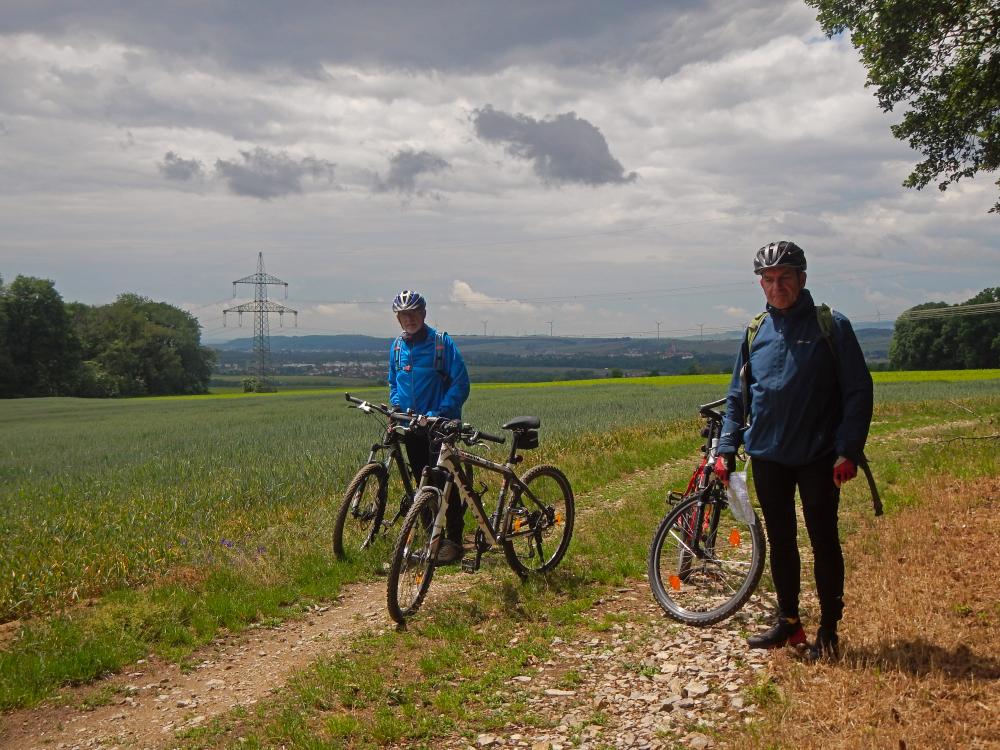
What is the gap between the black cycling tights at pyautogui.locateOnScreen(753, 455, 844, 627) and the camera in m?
4.53

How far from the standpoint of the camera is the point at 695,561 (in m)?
5.91

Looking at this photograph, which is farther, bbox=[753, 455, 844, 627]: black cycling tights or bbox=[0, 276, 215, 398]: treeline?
bbox=[0, 276, 215, 398]: treeline

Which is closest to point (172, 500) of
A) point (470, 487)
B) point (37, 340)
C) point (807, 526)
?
point (470, 487)

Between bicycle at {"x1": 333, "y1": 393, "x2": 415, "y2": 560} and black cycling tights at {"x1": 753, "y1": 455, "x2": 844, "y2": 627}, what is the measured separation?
12.5 feet

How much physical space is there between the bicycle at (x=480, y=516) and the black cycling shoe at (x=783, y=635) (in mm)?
2496

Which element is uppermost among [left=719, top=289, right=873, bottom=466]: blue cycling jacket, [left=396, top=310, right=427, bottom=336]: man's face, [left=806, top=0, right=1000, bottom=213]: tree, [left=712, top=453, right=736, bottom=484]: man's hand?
[left=806, top=0, right=1000, bottom=213]: tree

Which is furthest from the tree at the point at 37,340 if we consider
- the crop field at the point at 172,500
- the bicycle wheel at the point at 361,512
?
the bicycle wheel at the point at 361,512

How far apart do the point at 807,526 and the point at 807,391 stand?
84 cm

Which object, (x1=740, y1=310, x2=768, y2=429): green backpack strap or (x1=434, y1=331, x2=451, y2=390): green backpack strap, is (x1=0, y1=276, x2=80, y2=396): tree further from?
(x1=740, y1=310, x2=768, y2=429): green backpack strap

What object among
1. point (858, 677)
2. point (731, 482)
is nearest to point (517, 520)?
point (731, 482)

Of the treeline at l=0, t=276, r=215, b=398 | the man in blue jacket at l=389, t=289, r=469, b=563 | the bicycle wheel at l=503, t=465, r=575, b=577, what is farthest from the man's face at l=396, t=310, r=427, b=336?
the treeline at l=0, t=276, r=215, b=398

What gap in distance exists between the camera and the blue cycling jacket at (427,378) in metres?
7.37

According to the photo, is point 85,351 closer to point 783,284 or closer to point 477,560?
point 477,560

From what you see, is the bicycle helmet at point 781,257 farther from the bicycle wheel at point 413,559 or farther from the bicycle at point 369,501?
the bicycle at point 369,501
